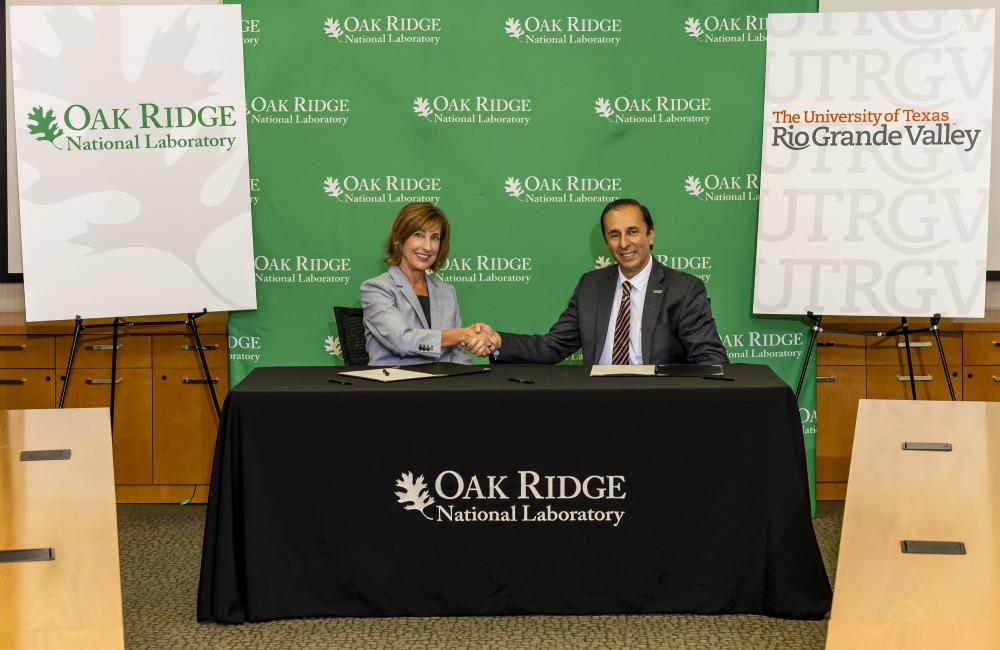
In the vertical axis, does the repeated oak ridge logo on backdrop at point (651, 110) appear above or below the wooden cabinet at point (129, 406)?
above

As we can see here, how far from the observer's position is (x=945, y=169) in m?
3.93

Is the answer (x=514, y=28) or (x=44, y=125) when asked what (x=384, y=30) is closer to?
(x=514, y=28)

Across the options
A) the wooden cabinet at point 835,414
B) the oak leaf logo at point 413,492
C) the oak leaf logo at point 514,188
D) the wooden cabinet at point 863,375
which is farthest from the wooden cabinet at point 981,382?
the oak leaf logo at point 413,492

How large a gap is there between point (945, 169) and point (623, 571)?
97.4 inches

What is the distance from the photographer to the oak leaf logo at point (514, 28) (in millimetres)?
4141

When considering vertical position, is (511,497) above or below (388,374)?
below

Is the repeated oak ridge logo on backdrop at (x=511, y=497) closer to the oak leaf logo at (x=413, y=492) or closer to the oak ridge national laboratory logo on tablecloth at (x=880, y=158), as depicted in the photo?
the oak leaf logo at (x=413, y=492)

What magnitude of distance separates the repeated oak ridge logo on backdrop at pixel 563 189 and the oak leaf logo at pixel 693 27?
0.74m

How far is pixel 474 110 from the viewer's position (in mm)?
4172

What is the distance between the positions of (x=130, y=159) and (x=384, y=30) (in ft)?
4.22

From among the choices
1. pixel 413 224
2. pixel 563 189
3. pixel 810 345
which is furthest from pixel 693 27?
pixel 413 224

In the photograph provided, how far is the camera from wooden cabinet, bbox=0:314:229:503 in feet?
13.9

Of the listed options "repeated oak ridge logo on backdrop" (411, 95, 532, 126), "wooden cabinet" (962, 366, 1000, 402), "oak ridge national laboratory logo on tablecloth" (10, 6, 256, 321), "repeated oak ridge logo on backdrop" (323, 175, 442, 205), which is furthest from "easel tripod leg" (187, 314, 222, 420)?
"wooden cabinet" (962, 366, 1000, 402)

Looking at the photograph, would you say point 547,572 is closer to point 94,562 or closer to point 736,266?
point 94,562
